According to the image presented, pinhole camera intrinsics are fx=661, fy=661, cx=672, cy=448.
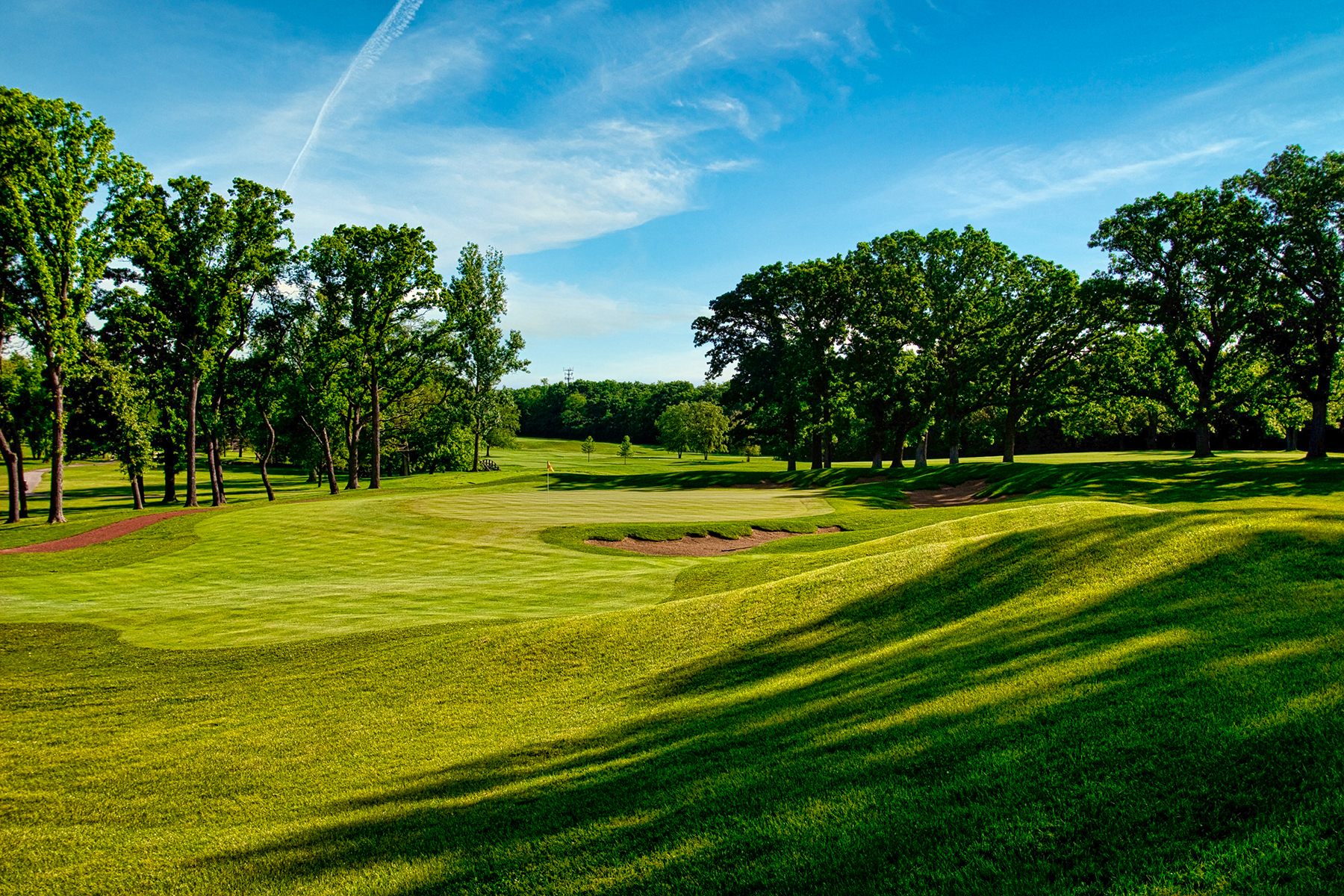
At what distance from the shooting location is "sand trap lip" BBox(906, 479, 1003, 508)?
35625 millimetres

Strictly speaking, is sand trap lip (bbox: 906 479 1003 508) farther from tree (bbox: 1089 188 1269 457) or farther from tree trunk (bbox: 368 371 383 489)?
tree trunk (bbox: 368 371 383 489)

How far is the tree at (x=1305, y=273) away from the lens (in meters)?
34.2

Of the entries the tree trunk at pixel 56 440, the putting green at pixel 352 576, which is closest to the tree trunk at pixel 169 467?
the tree trunk at pixel 56 440

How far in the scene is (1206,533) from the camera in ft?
27.2

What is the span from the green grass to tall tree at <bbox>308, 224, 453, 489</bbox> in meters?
34.4

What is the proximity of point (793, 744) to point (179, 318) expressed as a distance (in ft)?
146

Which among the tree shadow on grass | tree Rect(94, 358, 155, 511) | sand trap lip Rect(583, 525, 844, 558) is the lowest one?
sand trap lip Rect(583, 525, 844, 558)

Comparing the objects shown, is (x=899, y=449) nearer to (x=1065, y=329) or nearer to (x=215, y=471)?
(x=1065, y=329)

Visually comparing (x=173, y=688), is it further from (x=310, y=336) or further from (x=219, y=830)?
(x=310, y=336)

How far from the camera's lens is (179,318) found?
3778 centimetres

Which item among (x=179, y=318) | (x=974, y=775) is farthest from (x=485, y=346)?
(x=974, y=775)

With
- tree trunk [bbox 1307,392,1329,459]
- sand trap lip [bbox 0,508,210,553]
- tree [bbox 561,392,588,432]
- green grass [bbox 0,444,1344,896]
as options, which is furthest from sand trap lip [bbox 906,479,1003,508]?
tree [bbox 561,392,588,432]

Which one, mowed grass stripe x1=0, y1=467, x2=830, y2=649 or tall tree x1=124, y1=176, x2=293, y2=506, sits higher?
tall tree x1=124, y1=176, x2=293, y2=506

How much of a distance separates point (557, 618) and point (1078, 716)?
937cm
